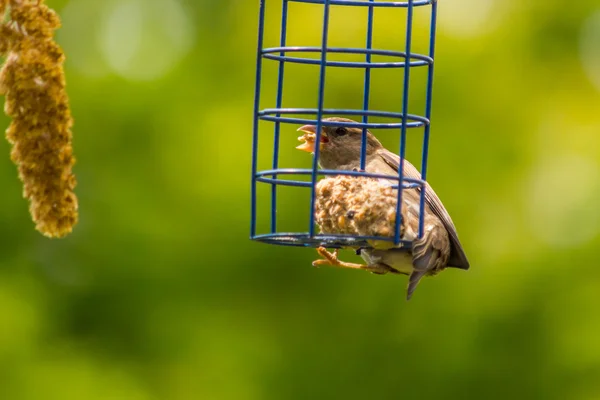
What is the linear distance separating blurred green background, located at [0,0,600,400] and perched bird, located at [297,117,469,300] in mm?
4503

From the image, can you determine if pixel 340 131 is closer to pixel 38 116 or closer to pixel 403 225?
pixel 403 225

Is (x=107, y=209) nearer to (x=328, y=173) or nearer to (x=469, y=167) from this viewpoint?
(x=469, y=167)

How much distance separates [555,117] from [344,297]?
2.82 meters

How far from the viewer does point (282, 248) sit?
1199 cm

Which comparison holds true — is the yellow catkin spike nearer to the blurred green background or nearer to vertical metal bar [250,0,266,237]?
vertical metal bar [250,0,266,237]

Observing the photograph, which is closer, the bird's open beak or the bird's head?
the bird's open beak

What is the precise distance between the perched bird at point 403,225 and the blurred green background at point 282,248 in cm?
450

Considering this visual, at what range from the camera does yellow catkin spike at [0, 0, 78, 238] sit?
3.47 metres

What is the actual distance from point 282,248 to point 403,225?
6506 millimetres

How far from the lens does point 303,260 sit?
12055mm

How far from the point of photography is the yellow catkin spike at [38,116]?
3473 mm

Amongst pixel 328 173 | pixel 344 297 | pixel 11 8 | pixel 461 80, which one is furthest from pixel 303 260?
pixel 11 8

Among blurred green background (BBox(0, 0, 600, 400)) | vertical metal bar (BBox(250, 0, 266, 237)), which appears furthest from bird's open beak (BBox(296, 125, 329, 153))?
blurred green background (BBox(0, 0, 600, 400))

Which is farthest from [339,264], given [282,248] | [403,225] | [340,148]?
[282,248]
